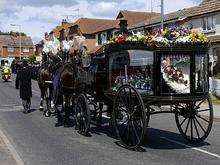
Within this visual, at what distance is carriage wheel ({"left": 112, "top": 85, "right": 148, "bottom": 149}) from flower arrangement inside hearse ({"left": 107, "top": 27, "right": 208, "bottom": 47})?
3.21 ft

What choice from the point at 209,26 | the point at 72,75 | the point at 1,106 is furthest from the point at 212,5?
the point at 72,75

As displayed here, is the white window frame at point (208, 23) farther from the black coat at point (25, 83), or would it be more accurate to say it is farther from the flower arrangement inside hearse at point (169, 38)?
the flower arrangement inside hearse at point (169, 38)

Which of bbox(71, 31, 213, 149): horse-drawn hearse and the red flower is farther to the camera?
the red flower

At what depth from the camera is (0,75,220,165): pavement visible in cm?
981

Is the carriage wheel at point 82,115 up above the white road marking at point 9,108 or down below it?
above

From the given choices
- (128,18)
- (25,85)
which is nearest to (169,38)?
(25,85)

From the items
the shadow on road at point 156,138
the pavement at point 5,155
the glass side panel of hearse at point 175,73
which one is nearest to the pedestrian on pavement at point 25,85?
the shadow on road at point 156,138

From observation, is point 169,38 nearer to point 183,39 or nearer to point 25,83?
point 183,39

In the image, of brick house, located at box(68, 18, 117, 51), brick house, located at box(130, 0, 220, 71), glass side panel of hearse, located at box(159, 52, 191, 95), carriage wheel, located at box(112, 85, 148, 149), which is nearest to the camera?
carriage wheel, located at box(112, 85, 148, 149)

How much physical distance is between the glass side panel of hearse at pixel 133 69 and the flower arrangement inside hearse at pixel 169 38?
23cm

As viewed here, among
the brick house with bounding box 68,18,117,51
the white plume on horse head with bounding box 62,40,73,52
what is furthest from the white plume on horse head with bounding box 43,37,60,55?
the brick house with bounding box 68,18,117,51

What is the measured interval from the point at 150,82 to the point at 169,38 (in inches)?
38.3

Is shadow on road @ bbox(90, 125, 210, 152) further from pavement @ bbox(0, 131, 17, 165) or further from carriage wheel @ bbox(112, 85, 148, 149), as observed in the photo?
pavement @ bbox(0, 131, 17, 165)

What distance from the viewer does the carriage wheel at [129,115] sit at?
10.6m
